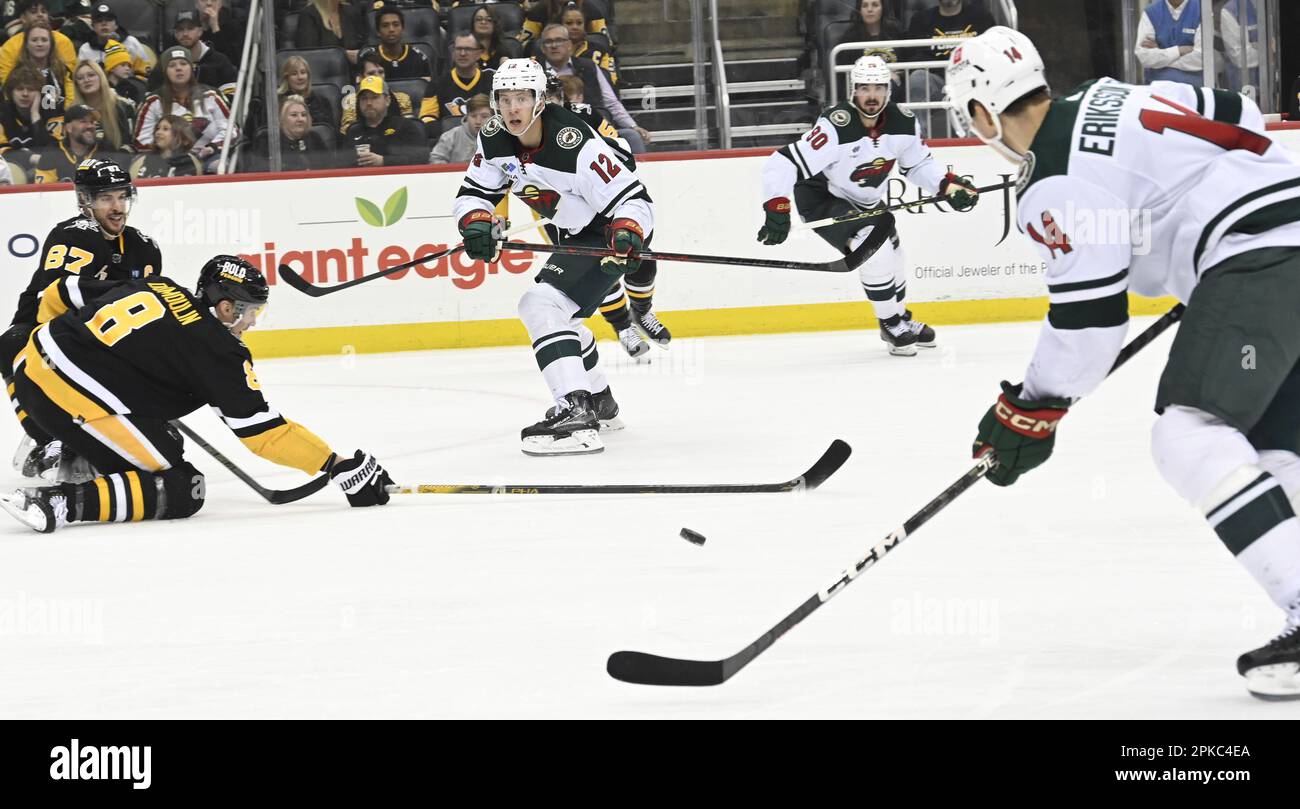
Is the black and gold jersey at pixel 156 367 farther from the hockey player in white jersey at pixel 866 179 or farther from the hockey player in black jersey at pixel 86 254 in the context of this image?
the hockey player in white jersey at pixel 866 179

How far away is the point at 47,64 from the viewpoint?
28.3 ft

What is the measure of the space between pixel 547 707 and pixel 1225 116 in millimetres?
1383

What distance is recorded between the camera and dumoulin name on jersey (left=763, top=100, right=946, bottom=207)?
7.17 meters

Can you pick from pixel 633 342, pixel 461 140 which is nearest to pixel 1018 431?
pixel 633 342

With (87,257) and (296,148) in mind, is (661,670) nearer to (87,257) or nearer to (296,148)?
(87,257)

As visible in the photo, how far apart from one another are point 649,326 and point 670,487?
3410mm

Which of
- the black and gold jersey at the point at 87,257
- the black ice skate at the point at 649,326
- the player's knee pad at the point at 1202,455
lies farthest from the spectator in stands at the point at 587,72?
the player's knee pad at the point at 1202,455

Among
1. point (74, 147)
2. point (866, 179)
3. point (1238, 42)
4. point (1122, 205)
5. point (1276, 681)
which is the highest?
point (1238, 42)

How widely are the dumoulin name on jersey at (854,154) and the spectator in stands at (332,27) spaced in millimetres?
2854

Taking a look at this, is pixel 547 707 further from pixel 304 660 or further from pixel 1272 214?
pixel 1272 214

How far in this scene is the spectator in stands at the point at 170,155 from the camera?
8.30 metres

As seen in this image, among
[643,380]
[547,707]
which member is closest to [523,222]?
[643,380]

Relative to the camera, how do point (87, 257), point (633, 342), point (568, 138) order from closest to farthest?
point (87, 257), point (568, 138), point (633, 342)

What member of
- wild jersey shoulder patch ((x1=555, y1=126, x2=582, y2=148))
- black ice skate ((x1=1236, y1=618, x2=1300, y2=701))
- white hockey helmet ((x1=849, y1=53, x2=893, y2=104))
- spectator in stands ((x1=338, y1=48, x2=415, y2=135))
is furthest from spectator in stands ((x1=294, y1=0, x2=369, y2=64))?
black ice skate ((x1=1236, y1=618, x2=1300, y2=701))
